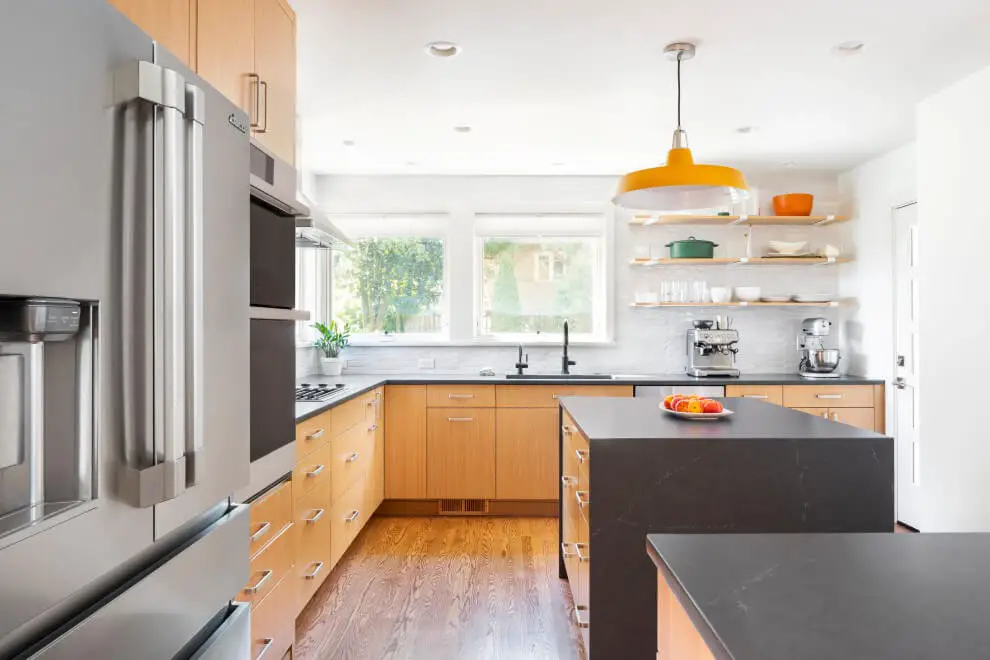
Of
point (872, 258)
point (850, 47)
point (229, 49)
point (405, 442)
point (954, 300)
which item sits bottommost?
point (405, 442)

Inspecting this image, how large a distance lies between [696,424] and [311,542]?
63.6 inches

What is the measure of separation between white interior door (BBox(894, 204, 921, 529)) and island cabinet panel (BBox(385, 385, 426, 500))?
3160 millimetres

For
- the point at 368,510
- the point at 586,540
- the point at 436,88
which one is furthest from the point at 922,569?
the point at 368,510

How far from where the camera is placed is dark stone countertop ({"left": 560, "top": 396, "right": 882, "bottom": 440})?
2.04 metres

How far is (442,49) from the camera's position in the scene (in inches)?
106

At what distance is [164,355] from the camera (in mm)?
854

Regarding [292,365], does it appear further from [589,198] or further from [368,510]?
[589,198]

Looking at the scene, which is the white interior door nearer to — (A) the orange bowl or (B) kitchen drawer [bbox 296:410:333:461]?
(A) the orange bowl

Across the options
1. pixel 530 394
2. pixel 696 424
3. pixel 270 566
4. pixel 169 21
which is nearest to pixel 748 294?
pixel 530 394

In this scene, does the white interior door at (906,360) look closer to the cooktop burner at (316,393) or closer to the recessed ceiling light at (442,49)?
the recessed ceiling light at (442,49)

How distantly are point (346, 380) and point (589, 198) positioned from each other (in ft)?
7.60

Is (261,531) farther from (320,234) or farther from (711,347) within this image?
(711,347)

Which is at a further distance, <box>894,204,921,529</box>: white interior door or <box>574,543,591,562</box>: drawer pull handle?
<box>894,204,921,529</box>: white interior door

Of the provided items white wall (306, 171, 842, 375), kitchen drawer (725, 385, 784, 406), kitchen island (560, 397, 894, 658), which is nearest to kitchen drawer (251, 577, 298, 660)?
kitchen island (560, 397, 894, 658)
